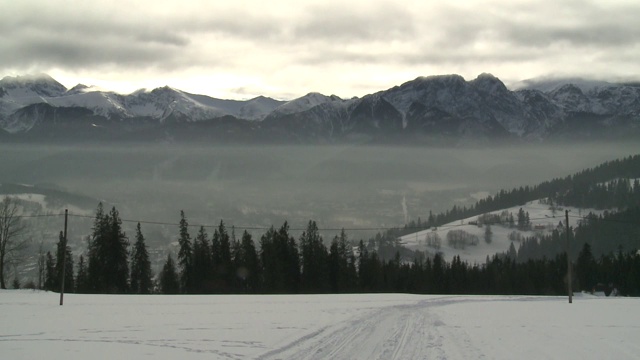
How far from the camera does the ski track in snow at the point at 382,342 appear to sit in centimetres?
2158

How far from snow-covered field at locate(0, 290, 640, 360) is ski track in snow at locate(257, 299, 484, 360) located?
0.03m

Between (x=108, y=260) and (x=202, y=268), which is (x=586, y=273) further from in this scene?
(x=108, y=260)

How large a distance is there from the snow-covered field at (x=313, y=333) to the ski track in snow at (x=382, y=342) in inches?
1.3

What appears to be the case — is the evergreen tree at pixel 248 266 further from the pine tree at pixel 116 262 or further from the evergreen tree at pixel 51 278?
the evergreen tree at pixel 51 278

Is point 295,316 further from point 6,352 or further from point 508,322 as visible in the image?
point 6,352

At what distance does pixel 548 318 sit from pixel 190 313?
18163mm

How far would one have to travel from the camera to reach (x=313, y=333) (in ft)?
88.6

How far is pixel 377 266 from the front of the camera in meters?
107

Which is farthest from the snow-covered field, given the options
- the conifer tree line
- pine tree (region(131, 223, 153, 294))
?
pine tree (region(131, 223, 153, 294))

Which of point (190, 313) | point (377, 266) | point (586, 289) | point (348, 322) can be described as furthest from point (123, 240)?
point (586, 289)

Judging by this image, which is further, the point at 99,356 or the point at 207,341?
the point at 207,341

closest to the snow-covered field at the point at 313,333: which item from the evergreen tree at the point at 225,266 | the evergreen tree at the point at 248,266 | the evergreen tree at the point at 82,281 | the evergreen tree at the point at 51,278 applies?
the evergreen tree at the point at 82,281

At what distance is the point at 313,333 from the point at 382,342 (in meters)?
3.28

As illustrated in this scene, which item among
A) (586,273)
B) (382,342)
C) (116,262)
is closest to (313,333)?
(382,342)
